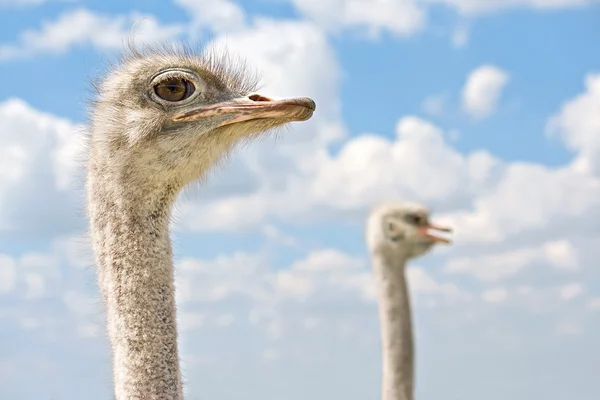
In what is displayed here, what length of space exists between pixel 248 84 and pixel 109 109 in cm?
65

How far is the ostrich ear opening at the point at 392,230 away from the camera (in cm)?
1107

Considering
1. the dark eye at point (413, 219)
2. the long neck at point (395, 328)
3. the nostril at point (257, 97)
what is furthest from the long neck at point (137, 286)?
the dark eye at point (413, 219)

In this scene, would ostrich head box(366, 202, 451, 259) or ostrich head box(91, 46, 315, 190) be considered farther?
ostrich head box(366, 202, 451, 259)

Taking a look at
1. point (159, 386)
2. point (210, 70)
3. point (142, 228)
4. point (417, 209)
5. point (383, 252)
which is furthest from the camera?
point (417, 209)

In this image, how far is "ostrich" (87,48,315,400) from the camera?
4.51m

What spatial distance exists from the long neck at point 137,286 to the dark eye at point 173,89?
0.40m

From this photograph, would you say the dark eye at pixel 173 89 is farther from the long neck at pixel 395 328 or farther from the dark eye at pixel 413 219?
the dark eye at pixel 413 219

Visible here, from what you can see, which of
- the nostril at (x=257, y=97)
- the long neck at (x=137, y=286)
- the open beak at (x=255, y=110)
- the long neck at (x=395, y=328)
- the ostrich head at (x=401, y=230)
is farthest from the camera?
the ostrich head at (x=401, y=230)

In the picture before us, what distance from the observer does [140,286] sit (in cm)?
460

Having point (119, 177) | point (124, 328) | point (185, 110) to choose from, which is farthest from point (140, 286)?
point (185, 110)

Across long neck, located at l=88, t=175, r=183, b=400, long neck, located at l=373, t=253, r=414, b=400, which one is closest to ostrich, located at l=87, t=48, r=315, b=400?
long neck, located at l=88, t=175, r=183, b=400

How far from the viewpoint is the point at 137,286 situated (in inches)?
181

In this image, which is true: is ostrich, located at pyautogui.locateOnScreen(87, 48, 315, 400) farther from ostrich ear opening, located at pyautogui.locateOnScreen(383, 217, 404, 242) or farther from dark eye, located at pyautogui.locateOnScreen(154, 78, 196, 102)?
ostrich ear opening, located at pyautogui.locateOnScreen(383, 217, 404, 242)

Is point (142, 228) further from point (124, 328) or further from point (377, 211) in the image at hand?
point (377, 211)
